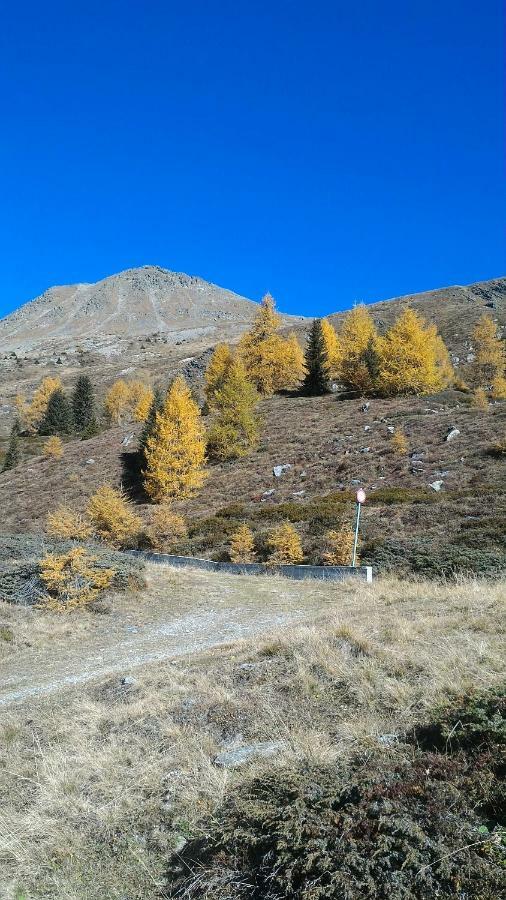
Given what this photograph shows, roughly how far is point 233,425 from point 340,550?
77.5ft

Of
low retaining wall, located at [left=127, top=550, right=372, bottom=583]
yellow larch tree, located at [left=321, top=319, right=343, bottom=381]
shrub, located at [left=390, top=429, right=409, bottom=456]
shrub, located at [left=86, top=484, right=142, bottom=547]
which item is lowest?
low retaining wall, located at [left=127, top=550, right=372, bottom=583]

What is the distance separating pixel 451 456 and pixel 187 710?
1082 inches

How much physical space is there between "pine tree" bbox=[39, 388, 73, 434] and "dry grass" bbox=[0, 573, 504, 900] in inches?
2859

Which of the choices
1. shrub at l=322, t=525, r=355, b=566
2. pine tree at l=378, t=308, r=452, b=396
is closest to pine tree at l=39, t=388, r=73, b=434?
pine tree at l=378, t=308, r=452, b=396

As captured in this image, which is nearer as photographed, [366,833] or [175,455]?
[366,833]

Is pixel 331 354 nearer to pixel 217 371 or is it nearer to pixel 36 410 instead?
pixel 217 371

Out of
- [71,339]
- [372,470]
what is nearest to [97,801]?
[372,470]

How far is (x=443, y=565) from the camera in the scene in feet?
48.7

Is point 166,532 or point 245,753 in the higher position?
point 245,753

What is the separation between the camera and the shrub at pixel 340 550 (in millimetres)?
18641

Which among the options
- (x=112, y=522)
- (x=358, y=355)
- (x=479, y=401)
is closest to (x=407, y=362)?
(x=358, y=355)

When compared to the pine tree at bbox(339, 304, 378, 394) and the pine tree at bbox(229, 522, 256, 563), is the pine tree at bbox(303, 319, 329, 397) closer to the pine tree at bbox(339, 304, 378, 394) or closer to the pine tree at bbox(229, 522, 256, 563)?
the pine tree at bbox(339, 304, 378, 394)

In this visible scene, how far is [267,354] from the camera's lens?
56.0 metres

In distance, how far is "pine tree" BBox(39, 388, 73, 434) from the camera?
7562 cm
